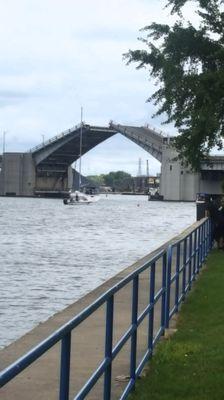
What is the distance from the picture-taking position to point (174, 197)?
156125 mm

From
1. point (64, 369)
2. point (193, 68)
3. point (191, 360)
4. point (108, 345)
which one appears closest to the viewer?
point (64, 369)

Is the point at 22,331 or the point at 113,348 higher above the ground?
the point at 113,348

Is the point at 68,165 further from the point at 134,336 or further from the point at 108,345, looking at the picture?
the point at 108,345

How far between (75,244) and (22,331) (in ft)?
82.0

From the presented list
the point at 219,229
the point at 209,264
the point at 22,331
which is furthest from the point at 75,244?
the point at 22,331

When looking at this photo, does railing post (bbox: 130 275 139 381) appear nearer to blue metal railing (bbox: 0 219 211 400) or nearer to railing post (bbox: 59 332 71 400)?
blue metal railing (bbox: 0 219 211 400)

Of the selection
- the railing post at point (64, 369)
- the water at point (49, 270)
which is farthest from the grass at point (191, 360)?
the water at point (49, 270)

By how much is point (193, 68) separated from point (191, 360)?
13569 mm

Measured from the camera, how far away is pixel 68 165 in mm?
165125

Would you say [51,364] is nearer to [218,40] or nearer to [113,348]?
[113,348]

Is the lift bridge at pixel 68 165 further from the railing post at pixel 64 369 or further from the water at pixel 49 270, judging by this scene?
the railing post at pixel 64 369

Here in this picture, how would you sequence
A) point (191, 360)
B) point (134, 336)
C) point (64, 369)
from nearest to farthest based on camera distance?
1. point (64, 369)
2. point (134, 336)
3. point (191, 360)

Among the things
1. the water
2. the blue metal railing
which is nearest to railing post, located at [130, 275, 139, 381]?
the blue metal railing

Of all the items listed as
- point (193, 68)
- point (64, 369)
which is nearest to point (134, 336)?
point (64, 369)
